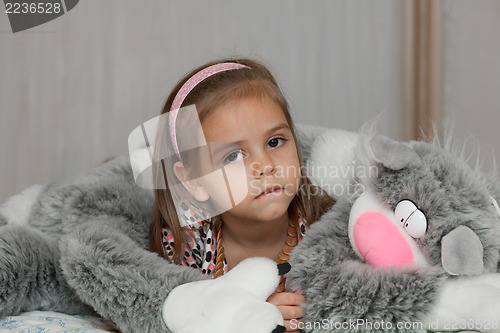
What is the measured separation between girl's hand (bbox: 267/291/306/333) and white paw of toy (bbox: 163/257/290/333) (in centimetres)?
4

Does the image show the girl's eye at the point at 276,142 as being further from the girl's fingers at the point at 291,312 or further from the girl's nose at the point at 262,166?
the girl's fingers at the point at 291,312

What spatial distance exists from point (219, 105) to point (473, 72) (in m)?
1.16

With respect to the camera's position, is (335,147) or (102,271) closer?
(102,271)

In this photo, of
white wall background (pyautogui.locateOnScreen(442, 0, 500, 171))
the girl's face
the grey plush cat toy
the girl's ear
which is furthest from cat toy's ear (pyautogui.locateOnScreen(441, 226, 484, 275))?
white wall background (pyautogui.locateOnScreen(442, 0, 500, 171))

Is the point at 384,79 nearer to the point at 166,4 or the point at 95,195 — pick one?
the point at 166,4

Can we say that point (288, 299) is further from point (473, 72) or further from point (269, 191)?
point (473, 72)

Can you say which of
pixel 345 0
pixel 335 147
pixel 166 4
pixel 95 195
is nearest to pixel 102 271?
pixel 95 195

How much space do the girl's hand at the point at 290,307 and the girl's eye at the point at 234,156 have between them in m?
0.30

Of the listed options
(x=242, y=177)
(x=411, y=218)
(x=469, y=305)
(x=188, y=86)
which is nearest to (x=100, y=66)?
(x=188, y=86)

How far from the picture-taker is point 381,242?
0.82 metres

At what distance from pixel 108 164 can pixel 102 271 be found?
453 millimetres

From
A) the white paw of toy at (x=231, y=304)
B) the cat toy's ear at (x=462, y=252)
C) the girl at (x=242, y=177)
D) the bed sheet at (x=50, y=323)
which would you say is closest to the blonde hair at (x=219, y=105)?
the girl at (x=242, y=177)

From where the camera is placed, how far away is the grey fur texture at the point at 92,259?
88 cm

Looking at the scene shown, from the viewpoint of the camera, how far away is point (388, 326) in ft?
2.49
